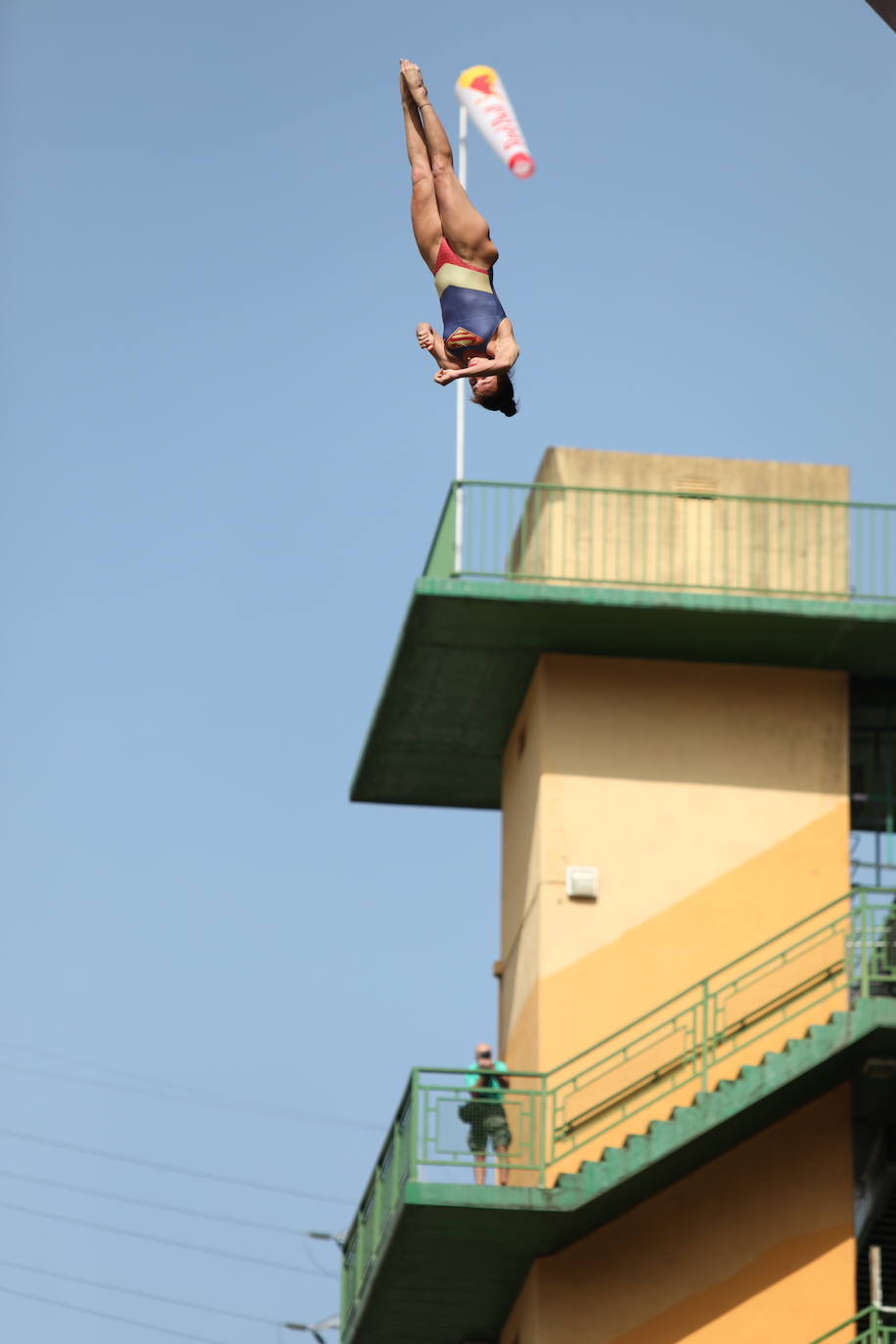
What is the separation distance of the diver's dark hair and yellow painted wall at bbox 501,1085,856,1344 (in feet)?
63.6

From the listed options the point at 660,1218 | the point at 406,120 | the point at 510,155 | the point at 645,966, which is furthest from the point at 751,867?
the point at 406,120

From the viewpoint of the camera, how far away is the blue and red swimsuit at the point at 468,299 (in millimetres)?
17344

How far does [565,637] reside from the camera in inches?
1468

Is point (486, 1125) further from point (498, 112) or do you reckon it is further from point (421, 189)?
point (421, 189)

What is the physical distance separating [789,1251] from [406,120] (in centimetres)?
2032

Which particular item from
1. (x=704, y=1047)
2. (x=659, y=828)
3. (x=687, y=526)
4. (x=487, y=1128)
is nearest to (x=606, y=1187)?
(x=487, y=1128)

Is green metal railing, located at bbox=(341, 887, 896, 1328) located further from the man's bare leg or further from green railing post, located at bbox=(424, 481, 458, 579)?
the man's bare leg

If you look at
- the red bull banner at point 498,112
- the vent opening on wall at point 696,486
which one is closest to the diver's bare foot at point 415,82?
the red bull banner at point 498,112

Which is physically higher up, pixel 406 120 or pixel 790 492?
pixel 790 492

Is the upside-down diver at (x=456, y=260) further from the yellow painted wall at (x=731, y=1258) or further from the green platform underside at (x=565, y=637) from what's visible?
the yellow painted wall at (x=731, y=1258)

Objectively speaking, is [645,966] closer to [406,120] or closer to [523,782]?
[523,782]

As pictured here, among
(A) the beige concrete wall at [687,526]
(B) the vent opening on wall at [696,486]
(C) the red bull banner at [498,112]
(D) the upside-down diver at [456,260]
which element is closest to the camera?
(D) the upside-down diver at [456,260]

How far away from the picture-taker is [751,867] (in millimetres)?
36906

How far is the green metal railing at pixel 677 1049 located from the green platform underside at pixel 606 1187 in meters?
0.32
